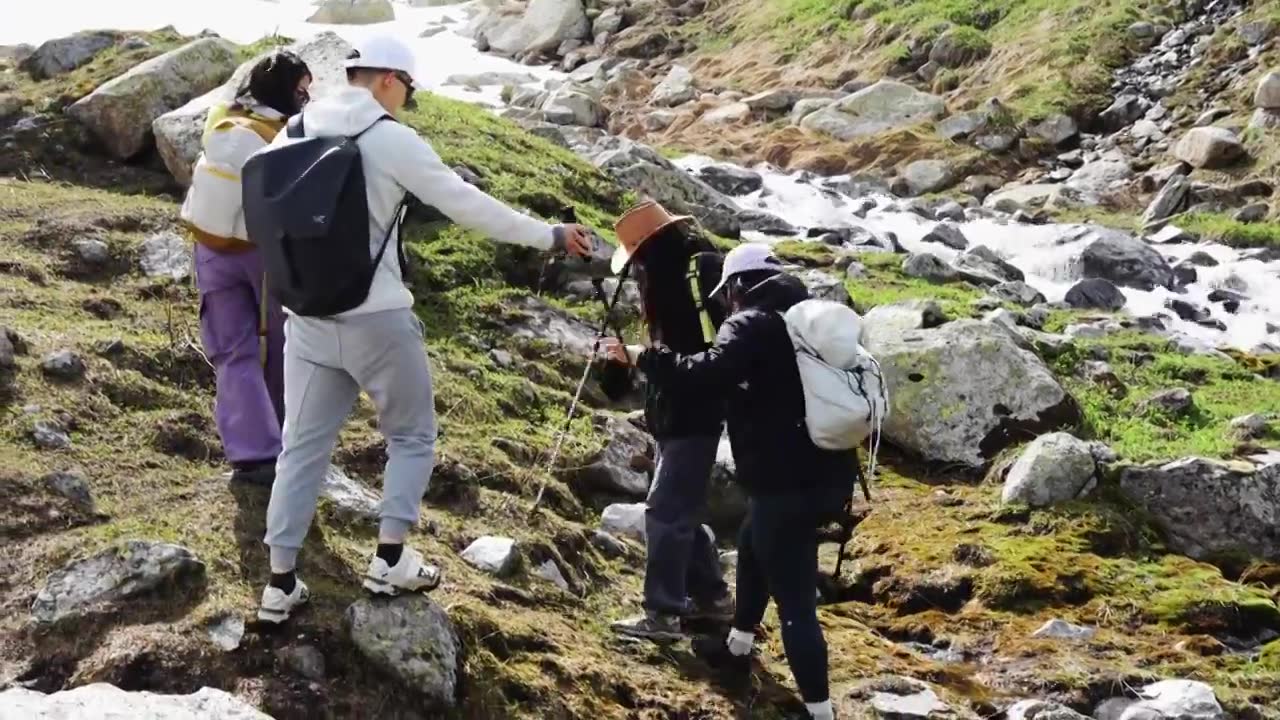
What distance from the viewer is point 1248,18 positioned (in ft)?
81.0

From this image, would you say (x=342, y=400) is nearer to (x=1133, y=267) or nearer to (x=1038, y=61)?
(x=1133, y=267)

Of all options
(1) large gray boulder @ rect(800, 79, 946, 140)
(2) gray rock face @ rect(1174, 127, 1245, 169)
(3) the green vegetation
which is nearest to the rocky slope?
(3) the green vegetation

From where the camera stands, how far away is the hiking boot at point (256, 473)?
18.7 feet

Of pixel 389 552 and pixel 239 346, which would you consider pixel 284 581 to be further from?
pixel 239 346

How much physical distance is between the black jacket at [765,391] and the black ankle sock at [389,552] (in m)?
1.19

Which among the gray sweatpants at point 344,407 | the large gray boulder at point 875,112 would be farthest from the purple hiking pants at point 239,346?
the large gray boulder at point 875,112

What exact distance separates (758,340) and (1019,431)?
4.52 meters

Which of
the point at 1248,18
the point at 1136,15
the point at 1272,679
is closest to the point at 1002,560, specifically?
the point at 1272,679

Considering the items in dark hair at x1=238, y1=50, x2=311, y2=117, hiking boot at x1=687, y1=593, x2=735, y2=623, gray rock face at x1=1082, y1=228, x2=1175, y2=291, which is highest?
dark hair at x1=238, y1=50, x2=311, y2=117

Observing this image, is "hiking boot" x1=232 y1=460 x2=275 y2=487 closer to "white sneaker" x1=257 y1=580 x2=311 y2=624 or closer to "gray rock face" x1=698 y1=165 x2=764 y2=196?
"white sneaker" x1=257 y1=580 x2=311 y2=624

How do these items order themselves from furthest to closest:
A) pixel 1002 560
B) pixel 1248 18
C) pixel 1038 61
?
pixel 1038 61, pixel 1248 18, pixel 1002 560

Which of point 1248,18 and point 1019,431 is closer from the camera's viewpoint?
point 1019,431

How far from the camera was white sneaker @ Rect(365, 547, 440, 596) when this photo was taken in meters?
4.76

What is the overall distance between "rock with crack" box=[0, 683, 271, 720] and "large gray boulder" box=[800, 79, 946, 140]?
21.9m
